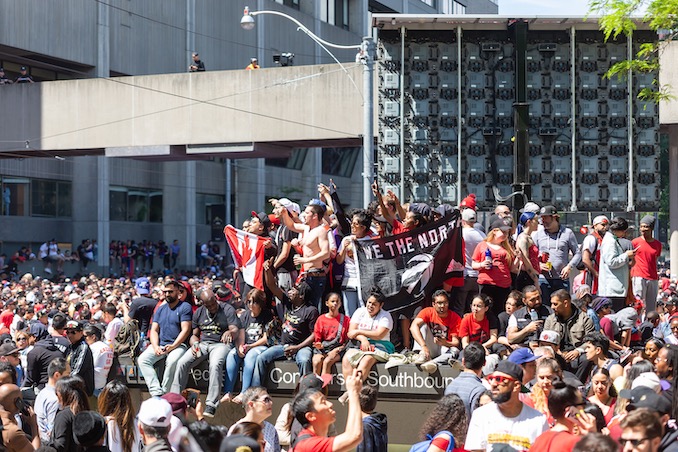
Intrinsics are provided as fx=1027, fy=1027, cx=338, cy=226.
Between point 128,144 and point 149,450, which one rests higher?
point 128,144

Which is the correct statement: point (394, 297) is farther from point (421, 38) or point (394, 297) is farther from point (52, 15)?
point (52, 15)

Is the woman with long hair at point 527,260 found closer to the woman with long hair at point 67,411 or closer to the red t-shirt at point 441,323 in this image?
the red t-shirt at point 441,323

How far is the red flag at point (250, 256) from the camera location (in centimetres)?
1400

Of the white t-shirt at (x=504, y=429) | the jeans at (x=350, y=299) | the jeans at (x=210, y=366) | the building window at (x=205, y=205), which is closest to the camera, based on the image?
the white t-shirt at (x=504, y=429)

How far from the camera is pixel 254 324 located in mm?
13336

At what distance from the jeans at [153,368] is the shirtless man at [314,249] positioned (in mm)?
1827

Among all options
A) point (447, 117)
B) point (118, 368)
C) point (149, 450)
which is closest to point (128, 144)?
→ point (447, 117)

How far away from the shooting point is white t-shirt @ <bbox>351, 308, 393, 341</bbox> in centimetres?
A: 1238

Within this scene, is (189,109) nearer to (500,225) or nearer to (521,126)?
(521,126)

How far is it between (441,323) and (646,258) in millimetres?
3918

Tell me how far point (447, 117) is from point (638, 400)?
14.8 meters

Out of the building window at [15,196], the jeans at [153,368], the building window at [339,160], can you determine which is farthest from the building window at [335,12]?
the jeans at [153,368]

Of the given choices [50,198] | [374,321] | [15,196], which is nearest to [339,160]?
[50,198]

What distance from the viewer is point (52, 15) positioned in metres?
44.9
